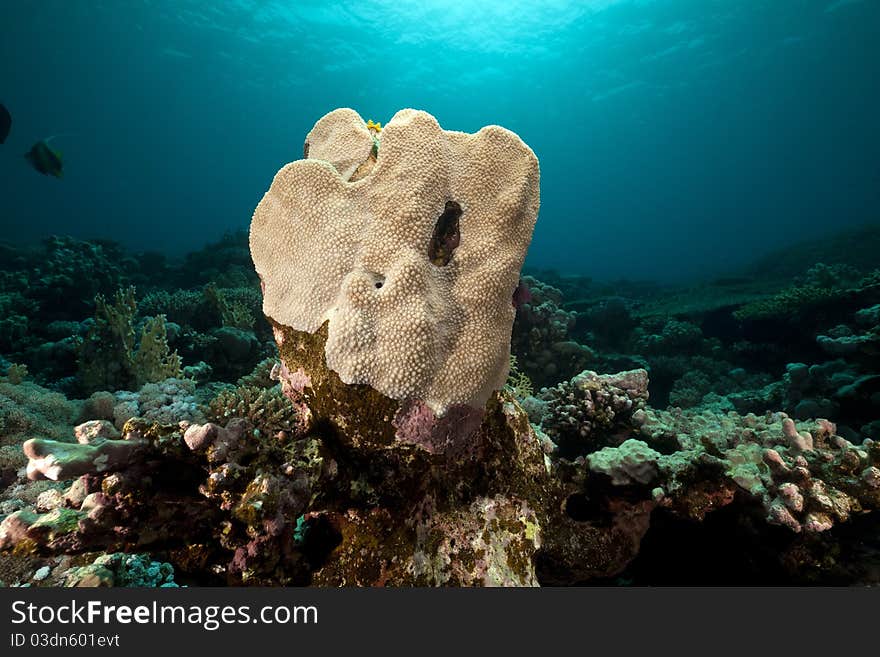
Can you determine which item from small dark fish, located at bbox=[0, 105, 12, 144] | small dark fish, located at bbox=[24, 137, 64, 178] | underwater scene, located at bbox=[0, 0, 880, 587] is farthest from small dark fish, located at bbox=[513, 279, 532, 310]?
small dark fish, located at bbox=[0, 105, 12, 144]

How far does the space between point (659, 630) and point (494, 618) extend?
986 millimetres

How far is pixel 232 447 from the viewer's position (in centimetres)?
218

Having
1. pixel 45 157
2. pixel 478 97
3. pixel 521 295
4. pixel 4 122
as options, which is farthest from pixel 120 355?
pixel 478 97

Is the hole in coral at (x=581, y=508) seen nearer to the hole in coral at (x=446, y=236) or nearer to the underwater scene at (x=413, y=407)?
the underwater scene at (x=413, y=407)

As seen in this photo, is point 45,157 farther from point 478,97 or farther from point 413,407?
point 478,97

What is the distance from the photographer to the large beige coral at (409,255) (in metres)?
2.07

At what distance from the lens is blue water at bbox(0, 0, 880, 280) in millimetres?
45031

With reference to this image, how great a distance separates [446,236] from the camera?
2562 millimetres

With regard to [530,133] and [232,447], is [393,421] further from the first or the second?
[530,133]

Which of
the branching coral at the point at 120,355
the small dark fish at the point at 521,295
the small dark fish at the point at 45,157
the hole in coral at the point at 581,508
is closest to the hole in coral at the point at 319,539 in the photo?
the hole in coral at the point at 581,508

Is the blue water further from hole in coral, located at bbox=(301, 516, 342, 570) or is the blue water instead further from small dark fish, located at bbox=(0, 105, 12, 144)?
hole in coral, located at bbox=(301, 516, 342, 570)

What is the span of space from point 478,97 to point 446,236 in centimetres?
8217

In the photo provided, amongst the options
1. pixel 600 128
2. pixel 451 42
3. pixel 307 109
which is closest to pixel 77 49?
pixel 307 109

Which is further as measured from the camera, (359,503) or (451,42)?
(451,42)
